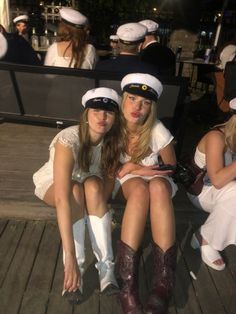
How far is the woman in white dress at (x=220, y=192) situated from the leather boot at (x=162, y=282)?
1.54ft

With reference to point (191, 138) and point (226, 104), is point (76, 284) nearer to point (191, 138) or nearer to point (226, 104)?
point (191, 138)

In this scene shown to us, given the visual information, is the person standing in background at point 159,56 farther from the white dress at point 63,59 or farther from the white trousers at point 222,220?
the white trousers at point 222,220

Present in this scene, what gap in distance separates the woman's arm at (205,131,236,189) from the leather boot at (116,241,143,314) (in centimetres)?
84

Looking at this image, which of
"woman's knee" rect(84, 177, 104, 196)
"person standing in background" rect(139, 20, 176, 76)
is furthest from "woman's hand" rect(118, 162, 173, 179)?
"person standing in background" rect(139, 20, 176, 76)

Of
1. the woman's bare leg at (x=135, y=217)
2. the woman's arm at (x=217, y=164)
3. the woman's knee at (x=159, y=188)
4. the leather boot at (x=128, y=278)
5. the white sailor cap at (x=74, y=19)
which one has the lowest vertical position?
the leather boot at (x=128, y=278)

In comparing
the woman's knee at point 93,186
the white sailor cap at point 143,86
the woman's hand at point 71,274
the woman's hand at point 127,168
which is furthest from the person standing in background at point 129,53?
the woman's hand at point 71,274

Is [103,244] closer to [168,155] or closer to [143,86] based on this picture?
[168,155]

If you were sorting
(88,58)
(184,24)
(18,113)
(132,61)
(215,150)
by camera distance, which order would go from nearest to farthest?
(215,150) → (132,61) → (88,58) → (18,113) → (184,24)

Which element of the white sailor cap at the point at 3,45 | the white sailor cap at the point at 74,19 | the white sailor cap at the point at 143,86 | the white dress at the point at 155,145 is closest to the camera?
the white sailor cap at the point at 143,86

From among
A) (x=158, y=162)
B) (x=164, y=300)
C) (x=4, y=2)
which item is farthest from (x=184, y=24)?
(x=164, y=300)

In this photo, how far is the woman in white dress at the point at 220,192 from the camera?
2668 millimetres

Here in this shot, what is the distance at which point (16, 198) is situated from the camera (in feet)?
10.5

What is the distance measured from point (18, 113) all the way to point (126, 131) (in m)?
Result: 2.25

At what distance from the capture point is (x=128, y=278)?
2.36m
